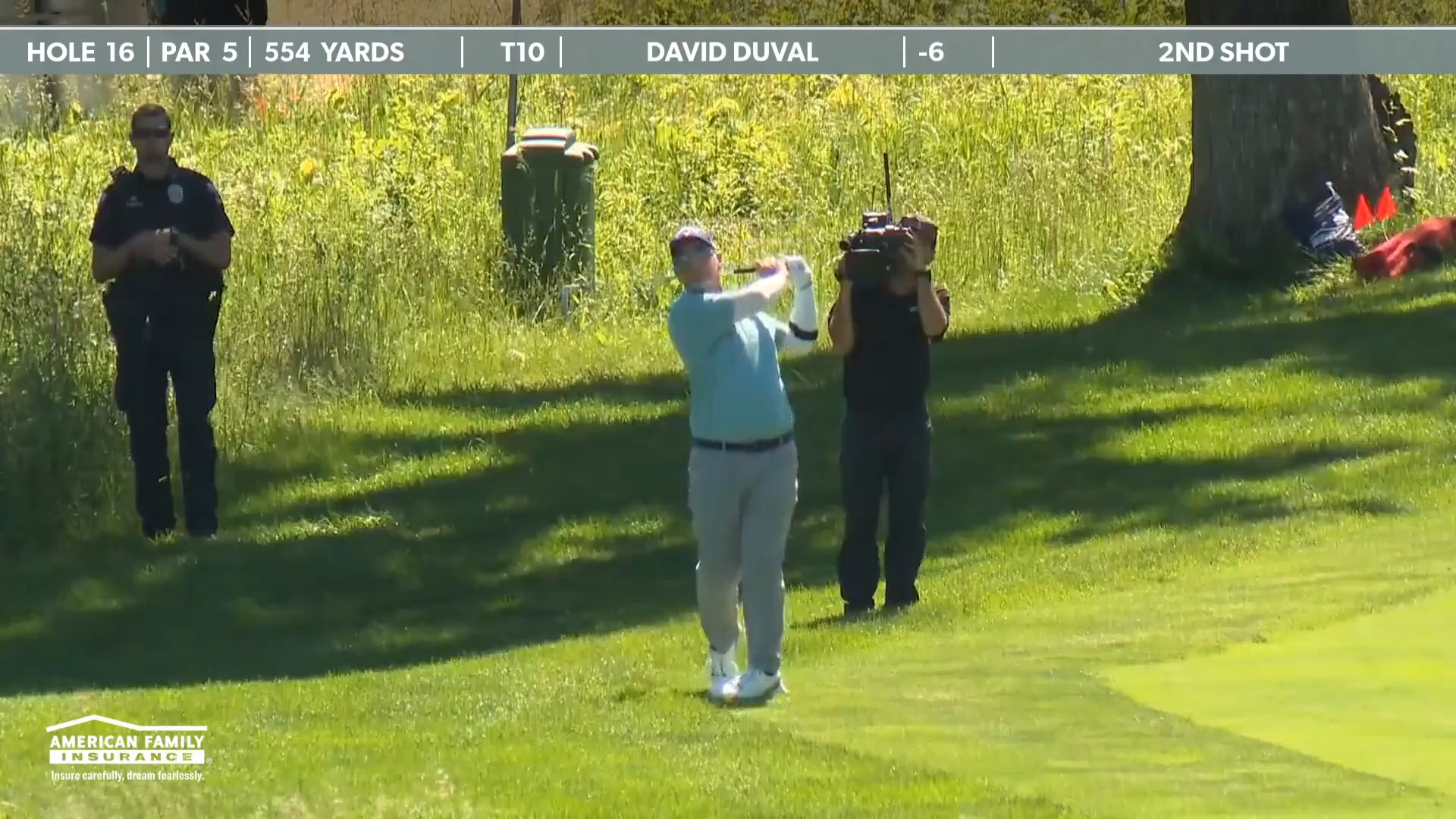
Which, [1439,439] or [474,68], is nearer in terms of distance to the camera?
[474,68]

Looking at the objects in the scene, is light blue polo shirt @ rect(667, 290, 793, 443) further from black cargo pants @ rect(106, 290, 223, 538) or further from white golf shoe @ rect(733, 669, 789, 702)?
black cargo pants @ rect(106, 290, 223, 538)

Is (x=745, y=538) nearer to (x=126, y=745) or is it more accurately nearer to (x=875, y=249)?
(x=875, y=249)

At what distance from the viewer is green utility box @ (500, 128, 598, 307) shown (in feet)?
46.2

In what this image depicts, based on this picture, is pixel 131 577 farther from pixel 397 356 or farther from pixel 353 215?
pixel 353 215

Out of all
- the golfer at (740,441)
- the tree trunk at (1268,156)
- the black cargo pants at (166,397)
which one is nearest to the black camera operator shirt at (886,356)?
the golfer at (740,441)

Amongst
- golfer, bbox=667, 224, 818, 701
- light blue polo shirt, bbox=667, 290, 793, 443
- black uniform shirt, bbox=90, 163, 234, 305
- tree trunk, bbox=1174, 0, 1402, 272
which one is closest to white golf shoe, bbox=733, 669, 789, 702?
golfer, bbox=667, 224, 818, 701

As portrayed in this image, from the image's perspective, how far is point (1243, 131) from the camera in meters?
16.3

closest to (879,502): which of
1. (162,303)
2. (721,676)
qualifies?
(721,676)

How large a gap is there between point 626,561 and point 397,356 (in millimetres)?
2308

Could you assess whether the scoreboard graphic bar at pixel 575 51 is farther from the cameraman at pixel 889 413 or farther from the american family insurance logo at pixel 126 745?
the american family insurance logo at pixel 126 745

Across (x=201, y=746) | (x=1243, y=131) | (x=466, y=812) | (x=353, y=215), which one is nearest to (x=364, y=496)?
(x=353, y=215)

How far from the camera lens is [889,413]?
9688mm

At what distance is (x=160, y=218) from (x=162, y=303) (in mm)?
447

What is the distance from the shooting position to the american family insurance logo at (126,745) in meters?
7.82
